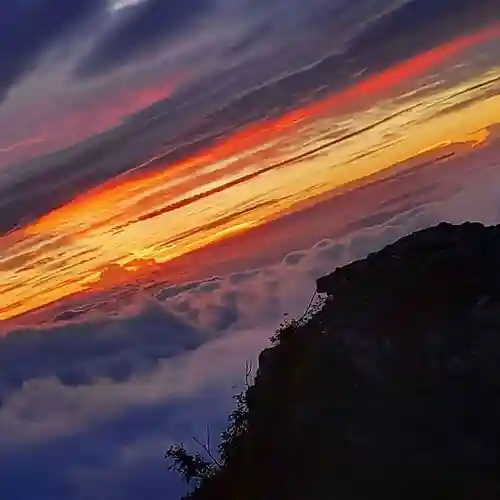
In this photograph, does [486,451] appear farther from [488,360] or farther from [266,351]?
[266,351]

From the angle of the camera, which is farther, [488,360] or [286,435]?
[286,435]

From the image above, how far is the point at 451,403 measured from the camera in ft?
92.8

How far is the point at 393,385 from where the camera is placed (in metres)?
30.2

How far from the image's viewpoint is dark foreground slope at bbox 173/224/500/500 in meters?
28.0

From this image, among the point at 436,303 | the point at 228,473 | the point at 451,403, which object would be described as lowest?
the point at 228,473

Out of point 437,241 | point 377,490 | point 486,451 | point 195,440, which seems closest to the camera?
point 486,451

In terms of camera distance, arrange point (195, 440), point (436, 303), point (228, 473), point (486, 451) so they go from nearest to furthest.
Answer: point (486, 451) → point (436, 303) → point (228, 473) → point (195, 440)

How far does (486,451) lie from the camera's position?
2700cm

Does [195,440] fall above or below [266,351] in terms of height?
below

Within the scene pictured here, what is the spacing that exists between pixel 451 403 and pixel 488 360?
1.59 m

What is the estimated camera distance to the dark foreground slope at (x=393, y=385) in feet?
91.9

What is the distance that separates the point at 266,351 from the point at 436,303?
11.3m

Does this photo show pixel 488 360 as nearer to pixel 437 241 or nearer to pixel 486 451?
pixel 486 451

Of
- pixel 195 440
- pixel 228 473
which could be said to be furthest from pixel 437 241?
pixel 195 440
